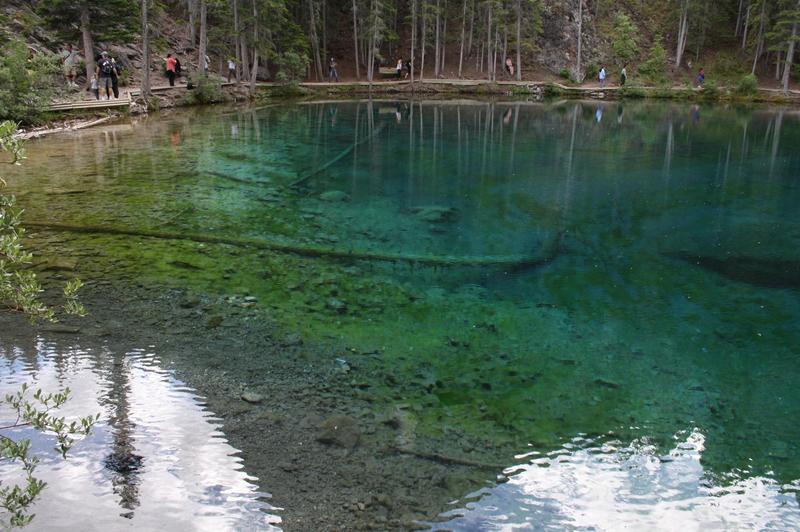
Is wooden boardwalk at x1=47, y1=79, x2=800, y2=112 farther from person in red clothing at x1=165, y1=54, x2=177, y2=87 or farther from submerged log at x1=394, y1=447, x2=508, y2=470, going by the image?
submerged log at x1=394, y1=447, x2=508, y2=470

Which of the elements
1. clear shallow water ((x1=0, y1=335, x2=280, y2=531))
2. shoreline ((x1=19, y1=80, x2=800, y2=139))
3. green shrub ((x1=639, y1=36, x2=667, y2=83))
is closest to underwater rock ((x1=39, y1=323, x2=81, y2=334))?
clear shallow water ((x1=0, y1=335, x2=280, y2=531))

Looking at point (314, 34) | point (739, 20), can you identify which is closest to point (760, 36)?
point (739, 20)

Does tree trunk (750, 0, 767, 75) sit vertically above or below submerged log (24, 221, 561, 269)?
above

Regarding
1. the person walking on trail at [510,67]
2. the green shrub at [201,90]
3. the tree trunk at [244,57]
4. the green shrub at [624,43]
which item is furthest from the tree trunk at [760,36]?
the green shrub at [201,90]

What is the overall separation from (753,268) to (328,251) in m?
8.89

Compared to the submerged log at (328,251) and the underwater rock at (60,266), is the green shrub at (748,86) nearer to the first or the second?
the submerged log at (328,251)

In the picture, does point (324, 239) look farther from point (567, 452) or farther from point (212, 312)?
point (567, 452)

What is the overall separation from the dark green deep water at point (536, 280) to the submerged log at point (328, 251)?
0.12 meters

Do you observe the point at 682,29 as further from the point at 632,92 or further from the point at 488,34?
the point at 488,34

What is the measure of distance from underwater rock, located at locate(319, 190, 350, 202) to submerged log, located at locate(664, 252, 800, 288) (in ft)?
28.7

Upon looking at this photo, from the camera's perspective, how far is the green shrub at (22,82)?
24.2 m

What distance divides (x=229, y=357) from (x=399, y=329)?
2.65 meters

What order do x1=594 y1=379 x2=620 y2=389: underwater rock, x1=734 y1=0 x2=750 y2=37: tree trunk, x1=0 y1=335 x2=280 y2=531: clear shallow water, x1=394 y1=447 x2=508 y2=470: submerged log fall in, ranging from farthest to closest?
x1=734 y1=0 x2=750 y2=37: tree trunk → x1=594 y1=379 x2=620 y2=389: underwater rock → x1=394 y1=447 x2=508 y2=470: submerged log → x1=0 y1=335 x2=280 y2=531: clear shallow water

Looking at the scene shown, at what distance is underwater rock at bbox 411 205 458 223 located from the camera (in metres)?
16.1
